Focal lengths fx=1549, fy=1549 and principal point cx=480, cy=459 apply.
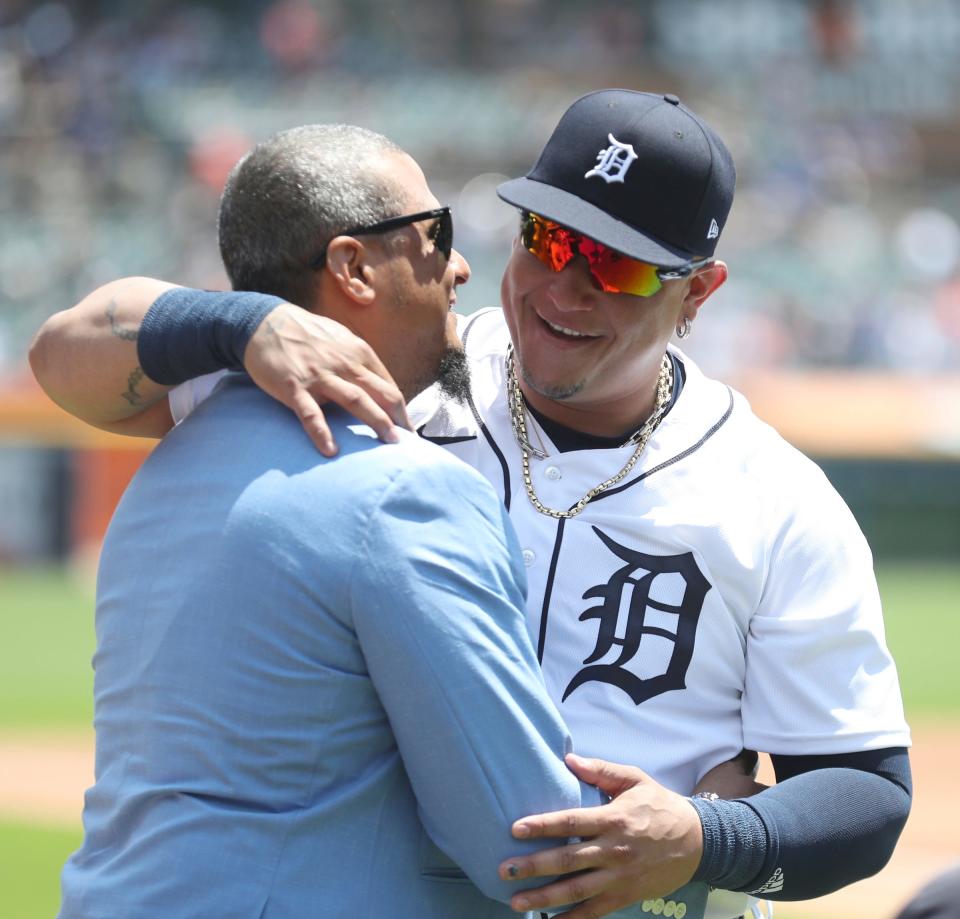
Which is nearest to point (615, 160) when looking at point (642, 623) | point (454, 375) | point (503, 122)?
point (454, 375)

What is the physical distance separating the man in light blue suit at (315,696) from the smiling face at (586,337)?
0.64 metres

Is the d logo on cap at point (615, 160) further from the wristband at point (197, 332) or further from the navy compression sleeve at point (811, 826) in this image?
the navy compression sleeve at point (811, 826)

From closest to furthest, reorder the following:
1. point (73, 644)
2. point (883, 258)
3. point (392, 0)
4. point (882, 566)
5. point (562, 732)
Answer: point (562, 732) < point (73, 644) < point (882, 566) < point (883, 258) < point (392, 0)

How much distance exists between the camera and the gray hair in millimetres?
2275

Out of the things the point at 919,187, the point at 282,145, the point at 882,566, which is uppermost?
the point at 282,145

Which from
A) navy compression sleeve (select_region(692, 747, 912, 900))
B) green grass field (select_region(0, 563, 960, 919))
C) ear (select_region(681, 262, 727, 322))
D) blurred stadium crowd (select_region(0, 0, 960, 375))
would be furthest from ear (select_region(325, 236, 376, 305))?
blurred stadium crowd (select_region(0, 0, 960, 375))

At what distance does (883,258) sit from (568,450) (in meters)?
17.7

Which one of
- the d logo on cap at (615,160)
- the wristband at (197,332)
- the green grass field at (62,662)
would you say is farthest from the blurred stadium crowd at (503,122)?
the wristband at (197,332)

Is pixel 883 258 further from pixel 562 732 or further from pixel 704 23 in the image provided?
pixel 562 732

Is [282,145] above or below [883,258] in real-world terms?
above

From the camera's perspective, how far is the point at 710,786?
2492mm

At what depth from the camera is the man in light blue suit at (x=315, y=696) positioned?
196 cm

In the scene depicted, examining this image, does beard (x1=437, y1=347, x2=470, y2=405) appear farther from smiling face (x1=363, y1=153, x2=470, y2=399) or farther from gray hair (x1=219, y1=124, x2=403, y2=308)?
gray hair (x1=219, y1=124, x2=403, y2=308)

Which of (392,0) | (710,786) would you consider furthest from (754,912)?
(392,0)
